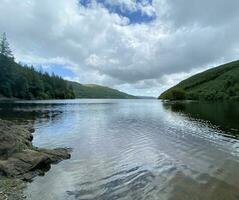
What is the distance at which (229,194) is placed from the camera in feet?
49.4

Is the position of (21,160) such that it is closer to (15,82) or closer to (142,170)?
(142,170)

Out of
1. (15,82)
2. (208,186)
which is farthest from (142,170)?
(15,82)

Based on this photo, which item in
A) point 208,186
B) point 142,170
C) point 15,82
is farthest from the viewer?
point 15,82

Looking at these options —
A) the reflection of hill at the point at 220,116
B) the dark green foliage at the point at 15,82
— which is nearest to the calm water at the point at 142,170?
the reflection of hill at the point at 220,116

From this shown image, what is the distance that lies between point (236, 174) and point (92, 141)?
57.5ft

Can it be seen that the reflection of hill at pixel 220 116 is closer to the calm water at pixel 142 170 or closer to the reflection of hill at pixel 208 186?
the calm water at pixel 142 170

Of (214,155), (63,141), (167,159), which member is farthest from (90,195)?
(63,141)

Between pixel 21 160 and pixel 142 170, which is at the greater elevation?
pixel 21 160

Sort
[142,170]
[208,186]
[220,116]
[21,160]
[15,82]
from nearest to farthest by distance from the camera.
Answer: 1. [208,186]
2. [21,160]
3. [142,170]
4. [220,116]
5. [15,82]

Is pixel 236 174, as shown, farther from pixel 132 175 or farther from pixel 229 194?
pixel 132 175

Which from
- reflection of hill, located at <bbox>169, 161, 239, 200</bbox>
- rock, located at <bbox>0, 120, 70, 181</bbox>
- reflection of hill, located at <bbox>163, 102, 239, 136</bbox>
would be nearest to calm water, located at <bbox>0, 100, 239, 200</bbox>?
reflection of hill, located at <bbox>169, 161, 239, 200</bbox>

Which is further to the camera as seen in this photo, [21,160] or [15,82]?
[15,82]

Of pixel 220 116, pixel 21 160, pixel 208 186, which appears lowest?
pixel 208 186

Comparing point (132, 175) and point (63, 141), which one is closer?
point (132, 175)
